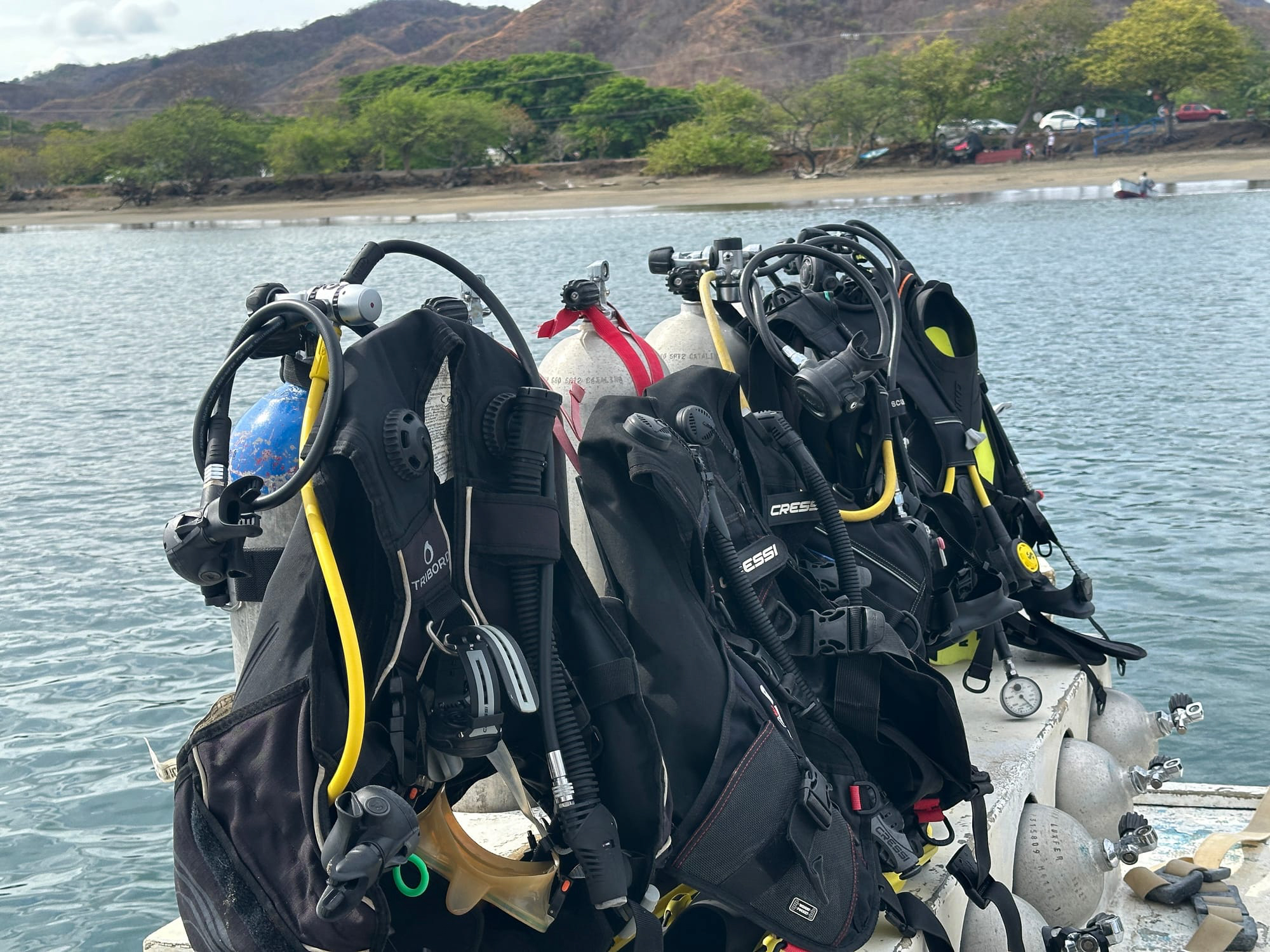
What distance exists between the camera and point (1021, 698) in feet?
11.6

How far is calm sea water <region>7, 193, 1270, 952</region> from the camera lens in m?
5.11

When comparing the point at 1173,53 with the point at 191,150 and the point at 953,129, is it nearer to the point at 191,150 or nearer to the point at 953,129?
the point at 953,129

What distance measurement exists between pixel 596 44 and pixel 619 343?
148918 millimetres

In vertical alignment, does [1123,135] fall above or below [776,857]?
below

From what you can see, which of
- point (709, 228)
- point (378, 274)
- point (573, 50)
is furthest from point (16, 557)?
point (573, 50)

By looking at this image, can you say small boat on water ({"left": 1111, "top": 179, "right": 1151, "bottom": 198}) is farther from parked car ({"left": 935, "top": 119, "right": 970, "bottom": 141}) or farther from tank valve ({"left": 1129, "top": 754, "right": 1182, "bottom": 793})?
tank valve ({"left": 1129, "top": 754, "right": 1182, "bottom": 793})

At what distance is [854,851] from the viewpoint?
2.52 m

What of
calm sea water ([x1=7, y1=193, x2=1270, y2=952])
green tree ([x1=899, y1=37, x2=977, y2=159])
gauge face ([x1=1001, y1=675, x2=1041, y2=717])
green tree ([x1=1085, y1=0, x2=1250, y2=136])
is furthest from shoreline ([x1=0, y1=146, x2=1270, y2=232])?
gauge face ([x1=1001, y1=675, x2=1041, y2=717])

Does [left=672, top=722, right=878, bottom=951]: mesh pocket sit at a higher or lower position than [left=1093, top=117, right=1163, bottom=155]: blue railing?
higher

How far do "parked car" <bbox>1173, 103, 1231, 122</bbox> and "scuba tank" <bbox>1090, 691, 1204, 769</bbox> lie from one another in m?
55.1

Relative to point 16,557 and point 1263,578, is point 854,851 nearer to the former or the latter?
point 1263,578

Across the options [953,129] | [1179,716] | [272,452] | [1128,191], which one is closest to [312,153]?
[953,129]

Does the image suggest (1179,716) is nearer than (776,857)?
No

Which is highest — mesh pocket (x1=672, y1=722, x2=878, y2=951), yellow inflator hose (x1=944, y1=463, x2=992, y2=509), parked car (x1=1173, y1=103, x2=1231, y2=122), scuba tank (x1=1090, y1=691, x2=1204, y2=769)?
yellow inflator hose (x1=944, y1=463, x2=992, y2=509)
